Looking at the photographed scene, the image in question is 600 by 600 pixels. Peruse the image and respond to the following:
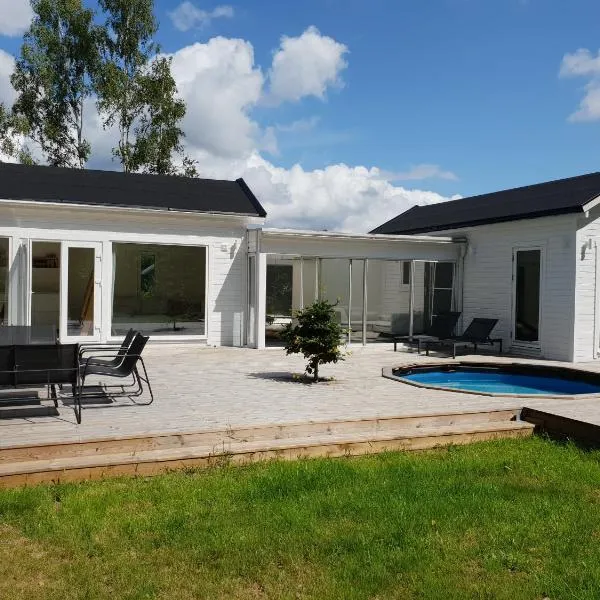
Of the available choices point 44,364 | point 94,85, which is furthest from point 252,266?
point 94,85

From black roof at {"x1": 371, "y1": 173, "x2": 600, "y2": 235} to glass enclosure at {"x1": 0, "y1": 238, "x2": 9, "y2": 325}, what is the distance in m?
10.7

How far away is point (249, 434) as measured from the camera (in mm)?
6070

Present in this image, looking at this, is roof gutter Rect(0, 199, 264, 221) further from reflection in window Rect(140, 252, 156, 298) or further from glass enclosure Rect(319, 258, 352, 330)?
glass enclosure Rect(319, 258, 352, 330)

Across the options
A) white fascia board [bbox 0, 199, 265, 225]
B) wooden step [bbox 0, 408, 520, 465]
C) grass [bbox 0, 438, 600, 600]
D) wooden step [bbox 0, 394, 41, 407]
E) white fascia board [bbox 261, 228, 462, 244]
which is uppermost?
white fascia board [bbox 0, 199, 265, 225]

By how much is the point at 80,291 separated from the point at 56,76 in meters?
17.2

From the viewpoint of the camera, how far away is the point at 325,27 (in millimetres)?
19938

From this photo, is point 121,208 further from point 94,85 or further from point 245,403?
point 94,85

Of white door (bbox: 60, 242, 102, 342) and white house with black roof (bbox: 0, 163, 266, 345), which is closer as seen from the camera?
white house with black roof (bbox: 0, 163, 266, 345)

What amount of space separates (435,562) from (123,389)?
5.82 m

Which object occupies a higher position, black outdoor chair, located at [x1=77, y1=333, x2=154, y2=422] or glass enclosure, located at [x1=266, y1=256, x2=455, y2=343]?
glass enclosure, located at [x1=266, y1=256, x2=455, y2=343]

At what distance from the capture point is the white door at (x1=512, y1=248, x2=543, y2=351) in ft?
46.2

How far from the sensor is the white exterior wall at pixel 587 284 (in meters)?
13.1

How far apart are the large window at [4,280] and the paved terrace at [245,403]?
3722 mm

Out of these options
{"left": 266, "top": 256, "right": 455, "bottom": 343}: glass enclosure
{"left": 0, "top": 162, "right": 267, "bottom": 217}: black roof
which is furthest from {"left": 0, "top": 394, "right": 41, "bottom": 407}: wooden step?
{"left": 266, "top": 256, "right": 455, "bottom": 343}: glass enclosure
